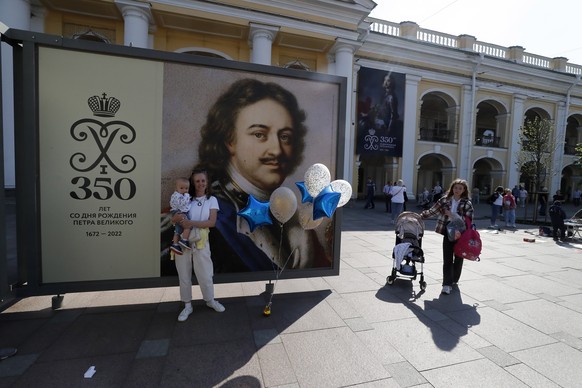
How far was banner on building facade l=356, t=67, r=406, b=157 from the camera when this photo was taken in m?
18.8

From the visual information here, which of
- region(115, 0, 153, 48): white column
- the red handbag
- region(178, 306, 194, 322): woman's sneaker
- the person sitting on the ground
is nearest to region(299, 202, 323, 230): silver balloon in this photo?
region(178, 306, 194, 322): woman's sneaker

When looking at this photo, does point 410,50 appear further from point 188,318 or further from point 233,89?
point 188,318

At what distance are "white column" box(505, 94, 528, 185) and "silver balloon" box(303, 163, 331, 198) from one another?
88.7 feet

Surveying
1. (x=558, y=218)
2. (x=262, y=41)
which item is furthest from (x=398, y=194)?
(x=262, y=41)

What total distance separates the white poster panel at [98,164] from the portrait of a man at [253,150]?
327mm

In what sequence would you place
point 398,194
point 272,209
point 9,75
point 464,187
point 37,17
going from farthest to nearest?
point 37,17 → point 9,75 → point 398,194 → point 464,187 → point 272,209

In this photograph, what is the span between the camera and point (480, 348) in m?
3.19

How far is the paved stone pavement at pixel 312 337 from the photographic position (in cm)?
266

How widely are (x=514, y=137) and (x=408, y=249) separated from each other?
26023 millimetres

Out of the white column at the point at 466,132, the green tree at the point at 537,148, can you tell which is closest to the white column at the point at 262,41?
the green tree at the point at 537,148

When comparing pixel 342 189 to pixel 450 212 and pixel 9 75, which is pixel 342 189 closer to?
pixel 450 212

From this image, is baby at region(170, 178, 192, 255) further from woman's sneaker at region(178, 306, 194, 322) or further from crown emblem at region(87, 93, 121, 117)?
crown emblem at region(87, 93, 121, 117)

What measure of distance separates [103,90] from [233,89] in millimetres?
1579

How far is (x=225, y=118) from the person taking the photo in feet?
13.3
